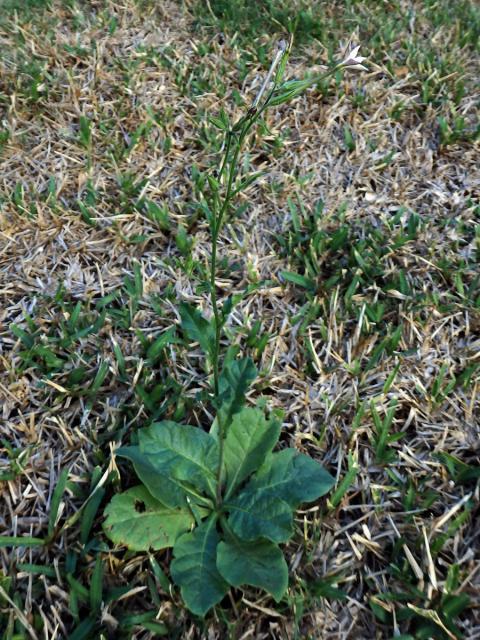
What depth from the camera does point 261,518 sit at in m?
1.62

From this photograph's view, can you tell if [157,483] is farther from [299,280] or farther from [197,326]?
[299,280]

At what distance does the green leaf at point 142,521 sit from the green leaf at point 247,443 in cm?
18

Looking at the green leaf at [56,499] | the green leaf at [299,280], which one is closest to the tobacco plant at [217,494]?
the green leaf at [56,499]

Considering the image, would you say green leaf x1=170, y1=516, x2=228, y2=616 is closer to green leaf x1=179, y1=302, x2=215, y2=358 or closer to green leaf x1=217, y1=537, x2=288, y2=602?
green leaf x1=217, y1=537, x2=288, y2=602

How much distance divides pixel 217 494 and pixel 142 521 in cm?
→ 22

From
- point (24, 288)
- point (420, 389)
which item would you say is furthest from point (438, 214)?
point (24, 288)

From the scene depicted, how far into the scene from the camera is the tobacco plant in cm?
154

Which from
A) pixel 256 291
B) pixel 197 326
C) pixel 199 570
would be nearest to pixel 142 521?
pixel 199 570

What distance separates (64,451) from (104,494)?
22cm

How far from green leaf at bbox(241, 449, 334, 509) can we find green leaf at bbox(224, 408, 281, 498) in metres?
0.03

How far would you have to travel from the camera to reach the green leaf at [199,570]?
1.51m

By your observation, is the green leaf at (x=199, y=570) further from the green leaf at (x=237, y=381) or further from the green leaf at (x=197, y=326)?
the green leaf at (x=197, y=326)

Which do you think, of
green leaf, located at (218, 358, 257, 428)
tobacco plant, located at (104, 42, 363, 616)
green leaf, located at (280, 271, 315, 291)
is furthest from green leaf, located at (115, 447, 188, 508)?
green leaf, located at (280, 271, 315, 291)

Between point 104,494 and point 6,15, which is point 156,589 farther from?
point 6,15
